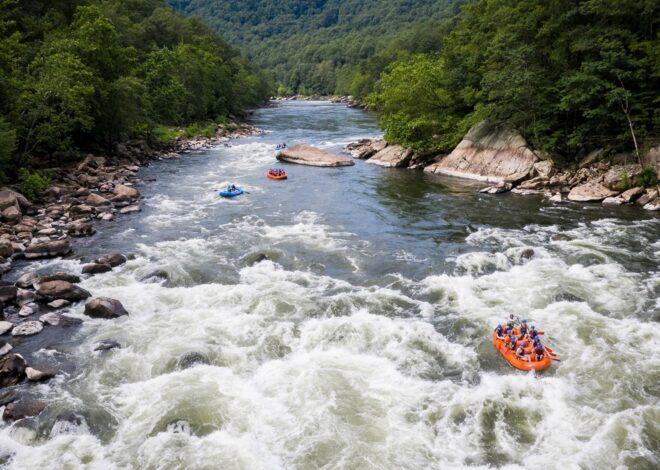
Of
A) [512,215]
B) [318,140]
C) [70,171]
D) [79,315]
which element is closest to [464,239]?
[512,215]

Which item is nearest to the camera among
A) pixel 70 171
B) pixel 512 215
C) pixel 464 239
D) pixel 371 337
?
pixel 371 337

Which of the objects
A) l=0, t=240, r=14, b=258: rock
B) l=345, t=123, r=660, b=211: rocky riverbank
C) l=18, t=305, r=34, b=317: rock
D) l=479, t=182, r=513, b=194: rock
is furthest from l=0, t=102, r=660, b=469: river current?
l=479, t=182, r=513, b=194: rock

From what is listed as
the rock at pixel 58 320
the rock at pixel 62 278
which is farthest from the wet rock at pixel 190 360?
the rock at pixel 62 278

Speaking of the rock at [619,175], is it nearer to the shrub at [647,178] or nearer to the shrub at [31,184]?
the shrub at [647,178]

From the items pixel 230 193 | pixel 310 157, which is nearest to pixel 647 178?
pixel 230 193

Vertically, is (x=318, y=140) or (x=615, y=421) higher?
(x=615, y=421)

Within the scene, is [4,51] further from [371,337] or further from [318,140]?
[318,140]
